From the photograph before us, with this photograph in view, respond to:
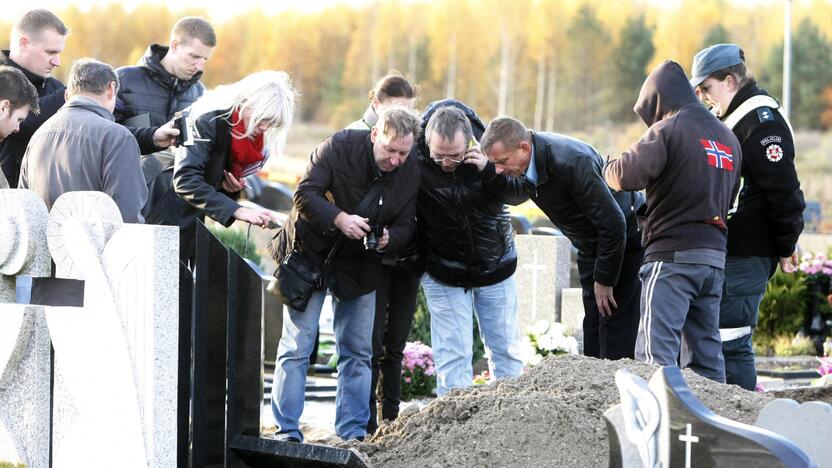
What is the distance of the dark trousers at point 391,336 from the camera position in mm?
6547

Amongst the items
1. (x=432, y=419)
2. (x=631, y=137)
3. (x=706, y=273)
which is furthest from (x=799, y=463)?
(x=631, y=137)

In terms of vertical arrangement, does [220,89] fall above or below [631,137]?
below

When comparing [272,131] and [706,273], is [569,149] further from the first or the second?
[272,131]

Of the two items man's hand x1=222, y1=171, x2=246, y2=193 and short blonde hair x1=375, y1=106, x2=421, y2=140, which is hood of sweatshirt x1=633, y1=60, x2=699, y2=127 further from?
man's hand x1=222, y1=171, x2=246, y2=193

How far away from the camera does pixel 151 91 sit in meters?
6.67

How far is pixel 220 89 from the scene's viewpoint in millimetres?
5984

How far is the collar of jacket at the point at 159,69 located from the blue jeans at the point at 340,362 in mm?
1522

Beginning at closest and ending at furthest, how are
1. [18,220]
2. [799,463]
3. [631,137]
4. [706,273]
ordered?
[799,463], [18,220], [706,273], [631,137]

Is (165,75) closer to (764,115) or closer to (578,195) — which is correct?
(578,195)

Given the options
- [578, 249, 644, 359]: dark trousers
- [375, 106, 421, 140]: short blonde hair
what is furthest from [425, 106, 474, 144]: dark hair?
[578, 249, 644, 359]: dark trousers

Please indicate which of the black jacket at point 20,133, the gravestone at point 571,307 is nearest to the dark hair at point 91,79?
the black jacket at point 20,133

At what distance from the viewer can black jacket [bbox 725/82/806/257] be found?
21.0 ft

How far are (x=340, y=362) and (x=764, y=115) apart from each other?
2.60 meters

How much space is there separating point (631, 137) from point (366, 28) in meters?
22.9
